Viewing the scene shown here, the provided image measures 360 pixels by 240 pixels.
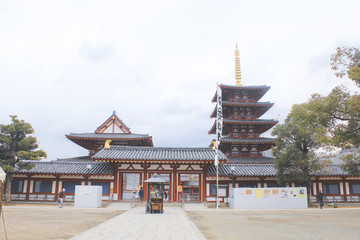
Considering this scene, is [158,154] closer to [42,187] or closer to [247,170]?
[247,170]

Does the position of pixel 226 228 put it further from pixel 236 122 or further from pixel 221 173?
pixel 236 122

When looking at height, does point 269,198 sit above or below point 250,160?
below

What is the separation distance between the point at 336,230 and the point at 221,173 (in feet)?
50.1

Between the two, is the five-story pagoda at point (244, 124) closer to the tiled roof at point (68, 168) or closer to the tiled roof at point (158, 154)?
the tiled roof at point (158, 154)

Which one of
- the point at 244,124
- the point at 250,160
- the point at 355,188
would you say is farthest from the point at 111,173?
the point at 355,188

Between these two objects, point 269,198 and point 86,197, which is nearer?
point 86,197

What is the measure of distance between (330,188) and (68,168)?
1101 inches

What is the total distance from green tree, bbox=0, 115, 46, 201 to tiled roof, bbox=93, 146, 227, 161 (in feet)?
19.1

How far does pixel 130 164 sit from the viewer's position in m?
27.1

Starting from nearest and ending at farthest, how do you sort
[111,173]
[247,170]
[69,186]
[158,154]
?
[111,173], [158,154], [69,186], [247,170]

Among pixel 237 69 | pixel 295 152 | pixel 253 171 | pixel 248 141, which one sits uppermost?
pixel 237 69

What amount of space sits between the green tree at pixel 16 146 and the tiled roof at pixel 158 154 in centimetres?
581

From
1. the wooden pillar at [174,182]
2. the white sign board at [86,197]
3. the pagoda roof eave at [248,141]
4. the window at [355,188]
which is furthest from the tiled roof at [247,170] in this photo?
the white sign board at [86,197]

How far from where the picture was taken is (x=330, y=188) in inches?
1125
